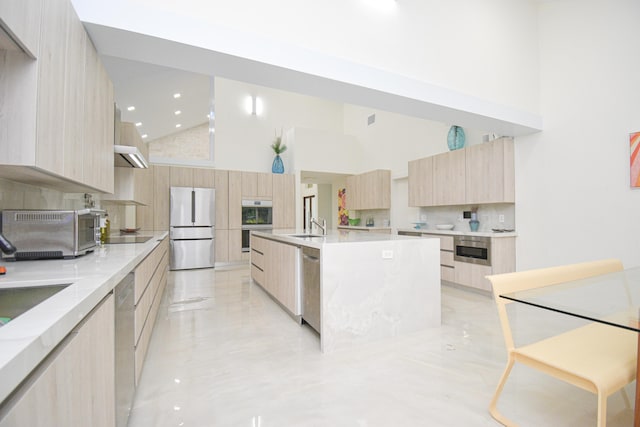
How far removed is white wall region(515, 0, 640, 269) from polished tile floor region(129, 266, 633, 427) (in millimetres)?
1280

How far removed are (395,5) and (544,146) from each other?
8.70 feet

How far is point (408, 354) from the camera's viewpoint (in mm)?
2311

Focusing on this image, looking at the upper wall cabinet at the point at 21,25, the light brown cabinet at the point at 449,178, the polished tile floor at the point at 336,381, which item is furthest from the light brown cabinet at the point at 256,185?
the upper wall cabinet at the point at 21,25

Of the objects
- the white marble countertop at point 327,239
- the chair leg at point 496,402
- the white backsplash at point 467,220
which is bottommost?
A: the chair leg at point 496,402

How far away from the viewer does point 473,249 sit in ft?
13.9

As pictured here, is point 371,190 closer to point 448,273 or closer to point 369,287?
point 448,273

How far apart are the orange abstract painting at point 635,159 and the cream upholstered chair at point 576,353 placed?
218 centimetres

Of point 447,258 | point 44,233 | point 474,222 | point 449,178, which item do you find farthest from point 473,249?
point 44,233

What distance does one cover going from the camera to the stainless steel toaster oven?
1564 mm

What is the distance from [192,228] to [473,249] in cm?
514

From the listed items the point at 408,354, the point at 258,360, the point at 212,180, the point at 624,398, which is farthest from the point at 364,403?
the point at 212,180

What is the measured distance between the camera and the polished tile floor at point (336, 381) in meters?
1.59

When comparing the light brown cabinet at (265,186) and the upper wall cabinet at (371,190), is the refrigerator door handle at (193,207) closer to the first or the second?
the light brown cabinet at (265,186)

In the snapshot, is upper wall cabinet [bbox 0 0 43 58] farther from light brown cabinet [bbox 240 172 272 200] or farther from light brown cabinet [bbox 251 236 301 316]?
light brown cabinet [bbox 240 172 272 200]
